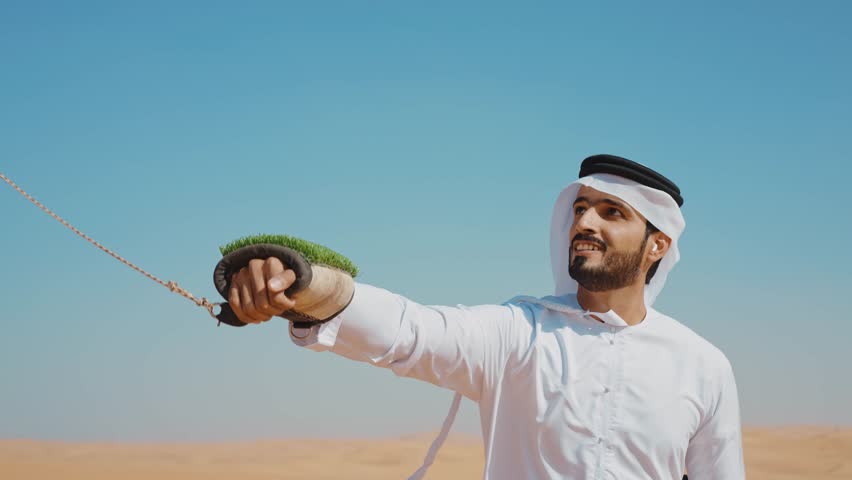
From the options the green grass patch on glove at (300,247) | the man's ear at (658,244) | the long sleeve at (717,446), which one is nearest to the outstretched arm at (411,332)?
the green grass patch on glove at (300,247)

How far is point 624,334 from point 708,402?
54 cm

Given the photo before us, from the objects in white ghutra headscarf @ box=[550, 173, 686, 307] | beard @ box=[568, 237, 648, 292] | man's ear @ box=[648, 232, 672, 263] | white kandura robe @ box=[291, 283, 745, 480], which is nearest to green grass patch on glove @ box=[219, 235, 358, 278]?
white kandura robe @ box=[291, 283, 745, 480]

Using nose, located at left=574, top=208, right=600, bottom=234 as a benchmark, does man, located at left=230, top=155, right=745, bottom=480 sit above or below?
below

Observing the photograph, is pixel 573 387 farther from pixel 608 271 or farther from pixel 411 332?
pixel 411 332

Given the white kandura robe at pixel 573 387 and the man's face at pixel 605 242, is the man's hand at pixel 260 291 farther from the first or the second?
the man's face at pixel 605 242

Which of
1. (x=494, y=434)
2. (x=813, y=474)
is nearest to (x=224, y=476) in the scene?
(x=813, y=474)

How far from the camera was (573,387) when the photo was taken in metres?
4.00

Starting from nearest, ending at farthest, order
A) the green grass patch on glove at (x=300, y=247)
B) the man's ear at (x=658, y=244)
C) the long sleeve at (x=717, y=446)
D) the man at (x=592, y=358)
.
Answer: the green grass patch on glove at (x=300, y=247) → the man at (x=592, y=358) → the long sleeve at (x=717, y=446) → the man's ear at (x=658, y=244)

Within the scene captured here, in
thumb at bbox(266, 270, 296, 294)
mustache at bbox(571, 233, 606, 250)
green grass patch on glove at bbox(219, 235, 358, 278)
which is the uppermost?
mustache at bbox(571, 233, 606, 250)

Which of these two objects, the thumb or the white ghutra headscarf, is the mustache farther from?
the thumb

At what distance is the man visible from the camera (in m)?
3.67

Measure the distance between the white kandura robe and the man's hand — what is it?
1.97 feet

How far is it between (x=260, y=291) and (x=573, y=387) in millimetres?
1619

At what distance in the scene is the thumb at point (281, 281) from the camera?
2955 mm
